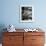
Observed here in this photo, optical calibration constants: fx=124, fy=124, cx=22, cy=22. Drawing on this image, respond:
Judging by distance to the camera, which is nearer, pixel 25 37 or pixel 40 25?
pixel 25 37

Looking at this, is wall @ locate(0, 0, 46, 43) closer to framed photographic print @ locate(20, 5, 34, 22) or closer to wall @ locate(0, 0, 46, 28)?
wall @ locate(0, 0, 46, 28)

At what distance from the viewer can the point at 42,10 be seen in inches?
166

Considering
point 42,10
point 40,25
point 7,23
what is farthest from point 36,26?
point 7,23

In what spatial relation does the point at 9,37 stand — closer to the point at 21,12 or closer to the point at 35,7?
the point at 21,12

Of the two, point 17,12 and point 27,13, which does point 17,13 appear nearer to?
point 17,12

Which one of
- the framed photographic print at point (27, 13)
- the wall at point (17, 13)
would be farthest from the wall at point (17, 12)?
the framed photographic print at point (27, 13)

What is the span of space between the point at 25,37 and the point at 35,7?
45.0 inches

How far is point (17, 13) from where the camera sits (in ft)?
13.8

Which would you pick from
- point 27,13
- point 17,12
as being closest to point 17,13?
point 17,12

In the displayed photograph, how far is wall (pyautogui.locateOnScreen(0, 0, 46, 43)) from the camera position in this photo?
13.7 ft

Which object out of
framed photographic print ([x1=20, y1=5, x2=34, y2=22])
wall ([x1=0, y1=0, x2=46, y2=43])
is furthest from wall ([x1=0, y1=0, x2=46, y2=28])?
framed photographic print ([x1=20, y1=5, x2=34, y2=22])

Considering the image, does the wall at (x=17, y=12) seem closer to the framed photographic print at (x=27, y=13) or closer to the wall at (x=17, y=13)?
the wall at (x=17, y=13)

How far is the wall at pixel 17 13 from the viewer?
13.7ft

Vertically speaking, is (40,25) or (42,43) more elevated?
(40,25)
